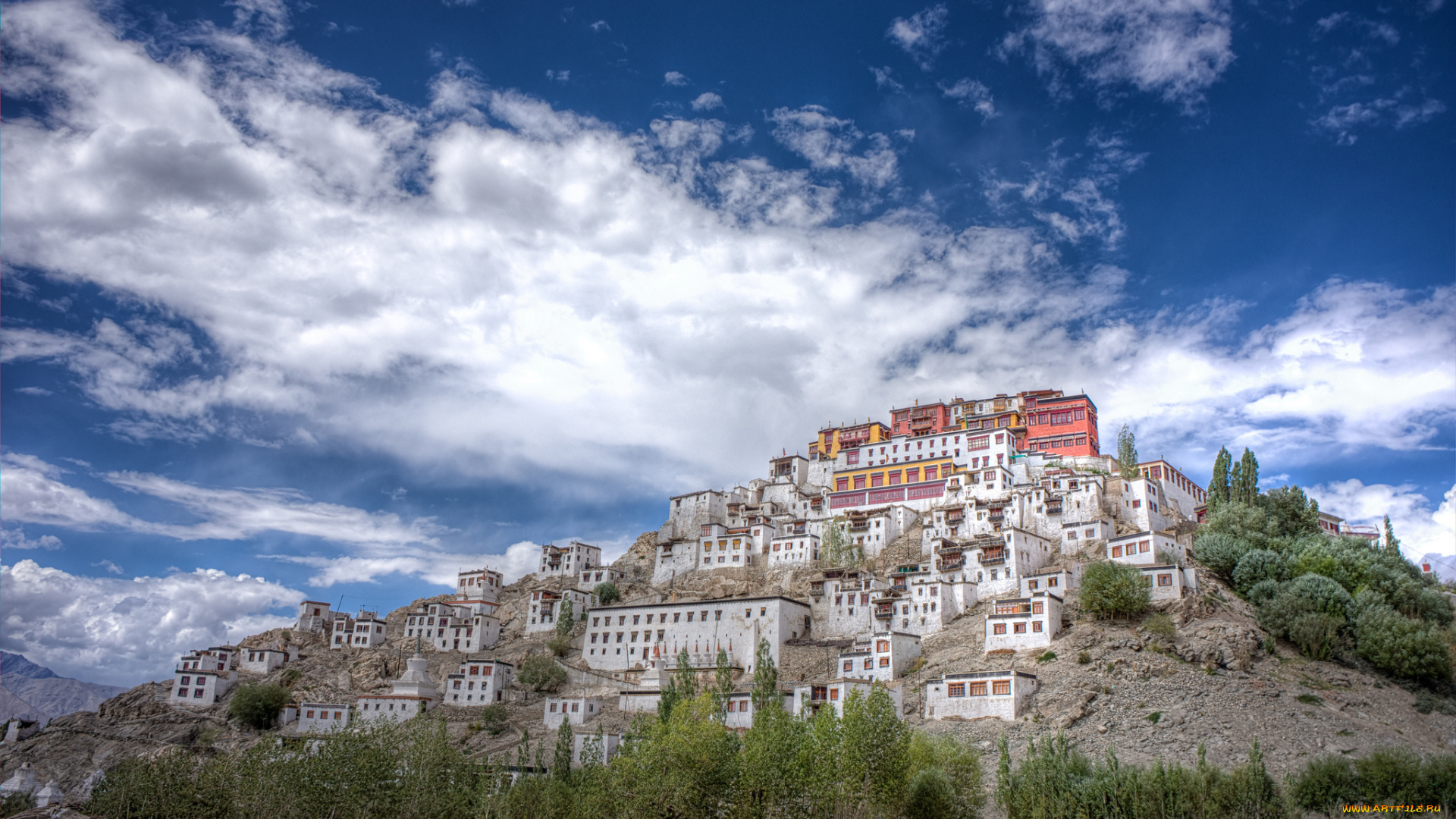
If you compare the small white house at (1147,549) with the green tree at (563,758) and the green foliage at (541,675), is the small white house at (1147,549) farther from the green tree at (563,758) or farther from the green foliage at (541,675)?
the green foliage at (541,675)

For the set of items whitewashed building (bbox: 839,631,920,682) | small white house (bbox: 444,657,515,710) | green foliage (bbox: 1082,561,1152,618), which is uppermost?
green foliage (bbox: 1082,561,1152,618)

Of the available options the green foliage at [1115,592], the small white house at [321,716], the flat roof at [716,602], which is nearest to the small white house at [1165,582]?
the green foliage at [1115,592]

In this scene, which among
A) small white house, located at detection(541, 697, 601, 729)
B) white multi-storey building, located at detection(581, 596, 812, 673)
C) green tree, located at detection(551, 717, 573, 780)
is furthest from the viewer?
white multi-storey building, located at detection(581, 596, 812, 673)

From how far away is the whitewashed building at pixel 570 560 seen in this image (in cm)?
8950

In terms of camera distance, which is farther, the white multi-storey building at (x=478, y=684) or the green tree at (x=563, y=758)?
the white multi-storey building at (x=478, y=684)

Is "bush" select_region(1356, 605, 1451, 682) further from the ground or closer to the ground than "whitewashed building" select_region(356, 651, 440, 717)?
further from the ground

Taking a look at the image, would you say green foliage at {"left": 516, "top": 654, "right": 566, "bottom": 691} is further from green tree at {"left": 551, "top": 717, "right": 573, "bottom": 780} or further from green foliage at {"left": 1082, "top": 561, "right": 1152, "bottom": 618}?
green foliage at {"left": 1082, "top": 561, "right": 1152, "bottom": 618}

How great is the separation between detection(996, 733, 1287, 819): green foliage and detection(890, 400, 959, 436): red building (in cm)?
5416

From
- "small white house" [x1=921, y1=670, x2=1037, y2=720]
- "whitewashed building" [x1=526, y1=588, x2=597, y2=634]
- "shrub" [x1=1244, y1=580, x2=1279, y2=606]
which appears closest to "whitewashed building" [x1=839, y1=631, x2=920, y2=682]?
"small white house" [x1=921, y1=670, x2=1037, y2=720]

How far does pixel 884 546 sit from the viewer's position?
254ft

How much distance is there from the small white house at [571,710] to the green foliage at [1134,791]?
2950 centimetres

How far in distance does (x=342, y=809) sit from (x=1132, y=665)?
122 feet

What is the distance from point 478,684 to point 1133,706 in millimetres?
43221

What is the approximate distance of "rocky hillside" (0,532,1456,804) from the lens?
42.5 metres
